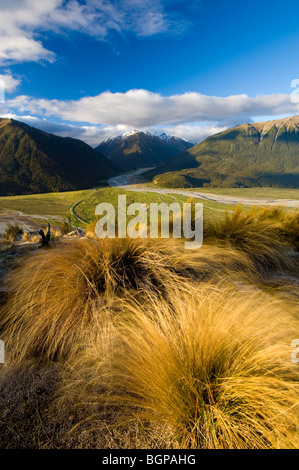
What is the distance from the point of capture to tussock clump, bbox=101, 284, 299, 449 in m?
0.94

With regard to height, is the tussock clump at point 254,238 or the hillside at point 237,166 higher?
the hillside at point 237,166

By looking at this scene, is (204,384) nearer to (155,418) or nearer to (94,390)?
(155,418)

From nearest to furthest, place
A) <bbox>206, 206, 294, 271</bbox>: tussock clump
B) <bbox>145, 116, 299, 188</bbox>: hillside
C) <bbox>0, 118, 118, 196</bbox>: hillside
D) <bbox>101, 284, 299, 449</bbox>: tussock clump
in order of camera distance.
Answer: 1. <bbox>101, 284, 299, 449</bbox>: tussock clump
2. <bbox>206, 206, 294, 271</bbox>: tussock clump
3. <bbox>0, 118, 118, 196</bbox>: hillside
4. <bbox>145, 116, 299, 188</bbox>: hillside

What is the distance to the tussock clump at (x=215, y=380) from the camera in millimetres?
943

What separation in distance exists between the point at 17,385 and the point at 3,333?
0.59m

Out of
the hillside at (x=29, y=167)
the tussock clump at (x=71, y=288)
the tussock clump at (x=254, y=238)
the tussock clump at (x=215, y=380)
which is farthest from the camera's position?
the hillside at (x=29, y=167)

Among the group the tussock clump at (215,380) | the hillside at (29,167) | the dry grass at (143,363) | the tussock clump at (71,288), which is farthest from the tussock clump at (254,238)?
the hillside at (29,167)

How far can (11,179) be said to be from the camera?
79.7 m

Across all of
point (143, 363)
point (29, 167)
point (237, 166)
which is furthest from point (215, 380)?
point (237, 166)

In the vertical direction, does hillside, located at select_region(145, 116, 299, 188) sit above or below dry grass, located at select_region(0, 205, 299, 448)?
above

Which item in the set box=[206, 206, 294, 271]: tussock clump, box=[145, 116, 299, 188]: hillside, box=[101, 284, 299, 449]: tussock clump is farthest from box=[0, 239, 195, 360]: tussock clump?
box=[145, 116, 299, 188]: hillside

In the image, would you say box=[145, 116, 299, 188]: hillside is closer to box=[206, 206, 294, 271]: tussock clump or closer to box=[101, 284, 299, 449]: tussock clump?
box=[206, 206, 294, 271]: tussock clump

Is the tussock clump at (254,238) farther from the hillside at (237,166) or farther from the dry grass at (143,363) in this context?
the hillside at (237,166)
